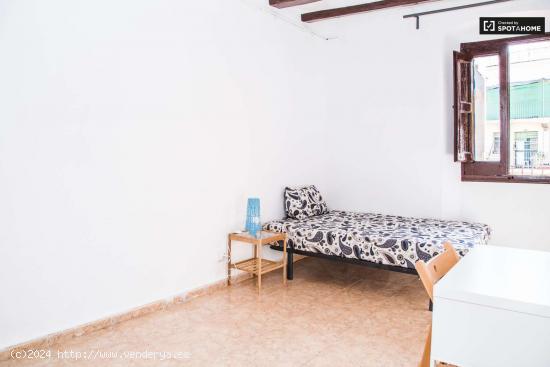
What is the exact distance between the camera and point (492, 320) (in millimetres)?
1305

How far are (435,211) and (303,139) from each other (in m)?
1.70

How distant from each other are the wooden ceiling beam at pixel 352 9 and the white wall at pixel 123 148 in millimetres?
591

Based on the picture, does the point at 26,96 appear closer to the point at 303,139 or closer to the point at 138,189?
the point at 138,189

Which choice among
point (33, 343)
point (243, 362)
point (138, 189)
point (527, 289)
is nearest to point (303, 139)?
point (138, 189)

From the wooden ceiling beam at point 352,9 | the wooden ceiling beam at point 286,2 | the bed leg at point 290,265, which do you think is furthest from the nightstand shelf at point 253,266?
the wooden ceiling beam at point 352,9

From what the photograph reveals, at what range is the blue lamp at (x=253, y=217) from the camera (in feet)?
12.9

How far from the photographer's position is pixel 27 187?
2.58 meters

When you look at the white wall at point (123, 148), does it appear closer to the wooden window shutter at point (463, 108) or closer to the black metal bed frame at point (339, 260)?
the black metal bed frame at point (339, 260)

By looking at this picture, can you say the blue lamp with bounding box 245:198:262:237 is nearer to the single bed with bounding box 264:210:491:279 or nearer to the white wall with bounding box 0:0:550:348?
the white wall with bounding box 0:0:550:348

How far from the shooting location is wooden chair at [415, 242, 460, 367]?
1.57 m

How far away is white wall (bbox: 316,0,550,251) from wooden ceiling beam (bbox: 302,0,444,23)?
41 cm

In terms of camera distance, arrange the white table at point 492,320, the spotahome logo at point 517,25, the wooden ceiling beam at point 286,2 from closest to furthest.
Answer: the white table at point 492,320 < the wooden ceiling beam at point 286,2 < the spotahome logo at point 517,25

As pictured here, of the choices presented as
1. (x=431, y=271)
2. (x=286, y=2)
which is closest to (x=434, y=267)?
(x=431, y=271)

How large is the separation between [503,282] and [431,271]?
26 centimetres
